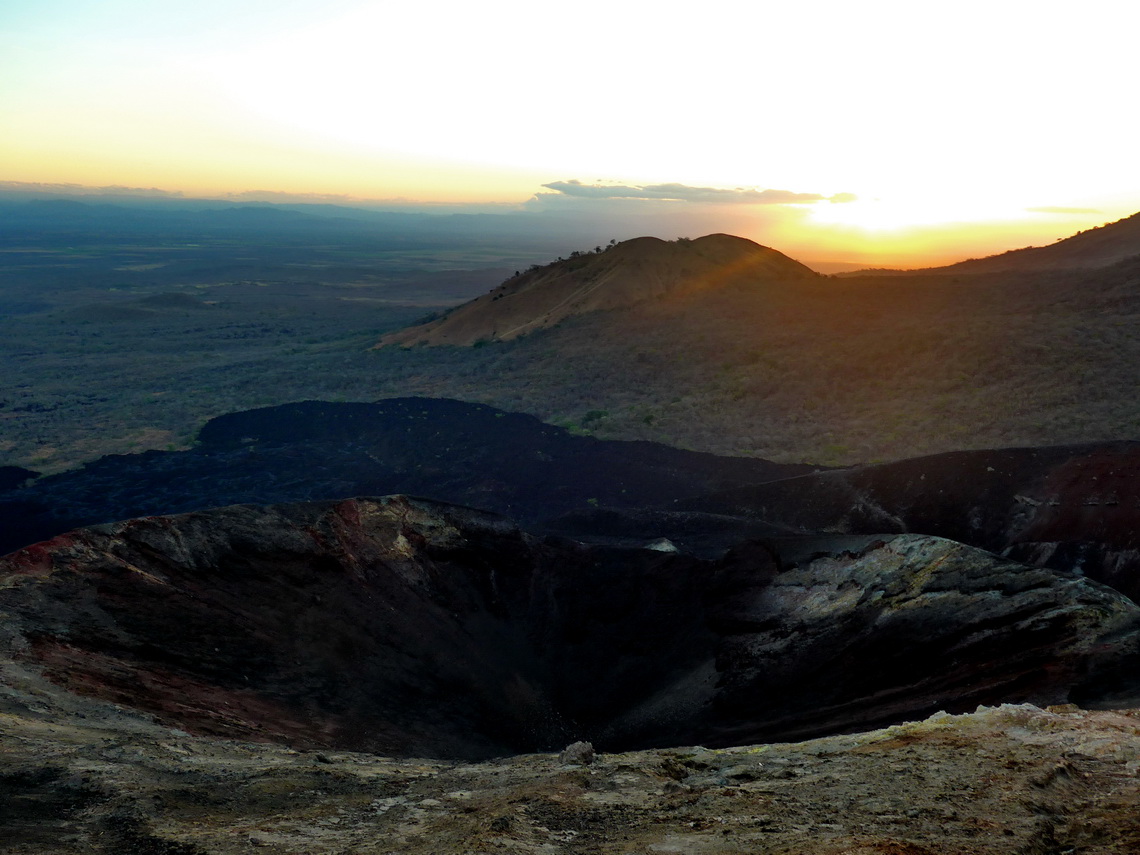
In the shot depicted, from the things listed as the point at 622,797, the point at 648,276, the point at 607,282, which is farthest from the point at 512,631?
the point at 648,276

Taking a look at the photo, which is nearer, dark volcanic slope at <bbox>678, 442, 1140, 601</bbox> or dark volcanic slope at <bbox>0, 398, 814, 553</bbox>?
dark volcanic slope at <bbox>678, 442, 1140, 601</bbox>

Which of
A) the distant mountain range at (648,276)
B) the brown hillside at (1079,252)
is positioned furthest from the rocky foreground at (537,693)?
the brown hillside at (1079,252)

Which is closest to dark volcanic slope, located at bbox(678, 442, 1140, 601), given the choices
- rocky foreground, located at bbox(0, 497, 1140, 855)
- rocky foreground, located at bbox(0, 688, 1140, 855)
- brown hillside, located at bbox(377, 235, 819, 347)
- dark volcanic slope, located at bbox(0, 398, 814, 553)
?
rocky foreground, located at bbox(0, 497, 1140, 855)

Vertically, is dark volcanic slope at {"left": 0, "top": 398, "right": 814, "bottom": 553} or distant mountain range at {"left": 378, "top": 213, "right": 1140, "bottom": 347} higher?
distant mountain range at {"left": 378, "top": 213, "right": 1140, "bottom": 347}

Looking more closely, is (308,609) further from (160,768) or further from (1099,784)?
(1099,784)

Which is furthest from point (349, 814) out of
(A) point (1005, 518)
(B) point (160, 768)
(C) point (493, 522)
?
(A) point (1005, 518)

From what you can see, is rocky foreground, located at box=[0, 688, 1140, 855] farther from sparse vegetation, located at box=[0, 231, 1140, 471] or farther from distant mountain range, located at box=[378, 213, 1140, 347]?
distant mountain range, located at box=[378, 213, 1140, 347]

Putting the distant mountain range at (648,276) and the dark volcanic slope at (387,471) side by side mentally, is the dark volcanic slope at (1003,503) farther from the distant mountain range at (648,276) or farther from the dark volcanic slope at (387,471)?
the distant mountain range at (648,276)
